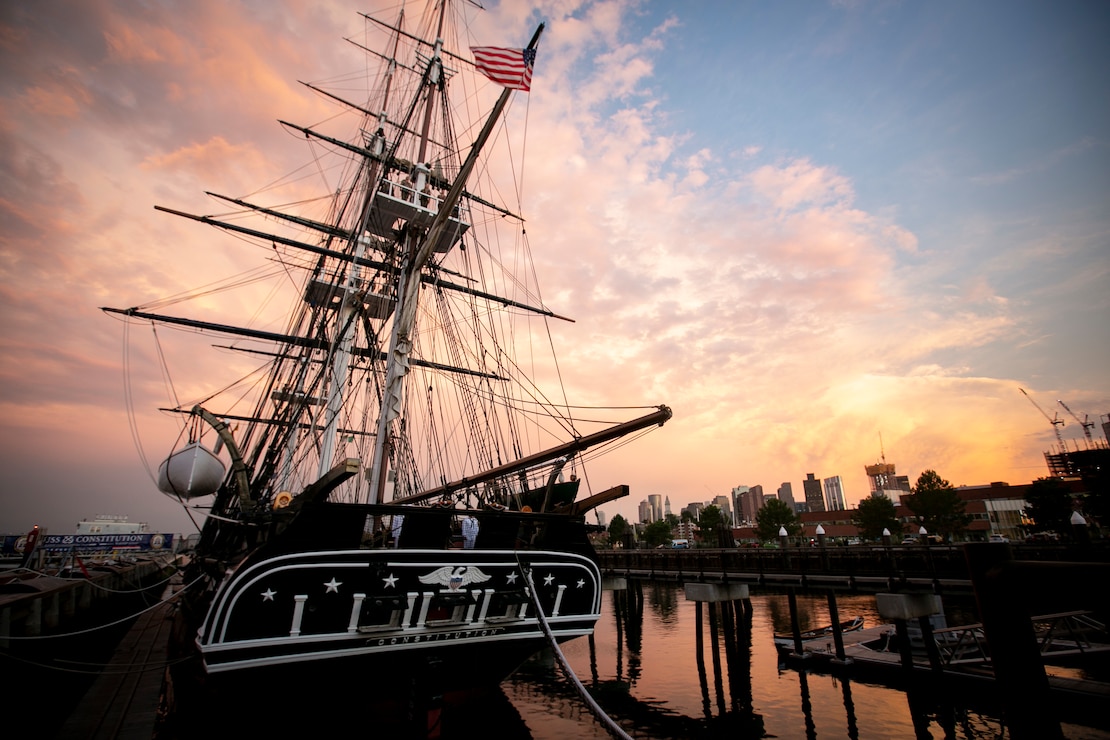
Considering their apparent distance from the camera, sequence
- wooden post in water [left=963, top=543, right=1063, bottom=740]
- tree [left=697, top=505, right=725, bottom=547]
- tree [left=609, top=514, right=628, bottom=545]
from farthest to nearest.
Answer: tree [left=609, top=514, right=628, bottom=545] < tree [left=697, top=505, right=725, bottom=547] < wooden post in water [left=963, top=543, right=1063, bottom=740]

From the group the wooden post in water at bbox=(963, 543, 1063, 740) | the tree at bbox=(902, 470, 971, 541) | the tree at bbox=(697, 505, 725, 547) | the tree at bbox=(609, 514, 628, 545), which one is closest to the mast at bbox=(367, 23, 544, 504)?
the wooden post in water at bbox=(963, 543, 1063, 740)

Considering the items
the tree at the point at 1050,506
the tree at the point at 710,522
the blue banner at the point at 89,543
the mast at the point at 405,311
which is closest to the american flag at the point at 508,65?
the mast at the point at 405,311

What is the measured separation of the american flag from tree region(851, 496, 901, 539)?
213 feet

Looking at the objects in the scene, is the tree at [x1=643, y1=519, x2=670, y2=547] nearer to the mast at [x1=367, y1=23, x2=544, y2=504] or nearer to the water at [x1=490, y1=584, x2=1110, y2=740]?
the water at [x1=490, y1=584, x2=1110, y2=740]

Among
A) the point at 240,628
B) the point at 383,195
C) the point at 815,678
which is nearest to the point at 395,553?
the point at 240,628

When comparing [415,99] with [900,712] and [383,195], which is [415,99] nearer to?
[383,195]

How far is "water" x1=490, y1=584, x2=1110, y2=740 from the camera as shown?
11289 mm

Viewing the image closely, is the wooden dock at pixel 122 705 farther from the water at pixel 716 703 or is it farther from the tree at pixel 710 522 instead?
the tree at pixel 710 522

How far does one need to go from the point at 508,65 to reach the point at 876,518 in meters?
65.5

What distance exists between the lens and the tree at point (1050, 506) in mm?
44375

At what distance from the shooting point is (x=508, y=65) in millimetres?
11977

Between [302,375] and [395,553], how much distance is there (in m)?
12.7

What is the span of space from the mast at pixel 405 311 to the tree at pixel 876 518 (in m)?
63.1

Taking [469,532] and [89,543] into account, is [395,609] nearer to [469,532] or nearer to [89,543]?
[469,532]
